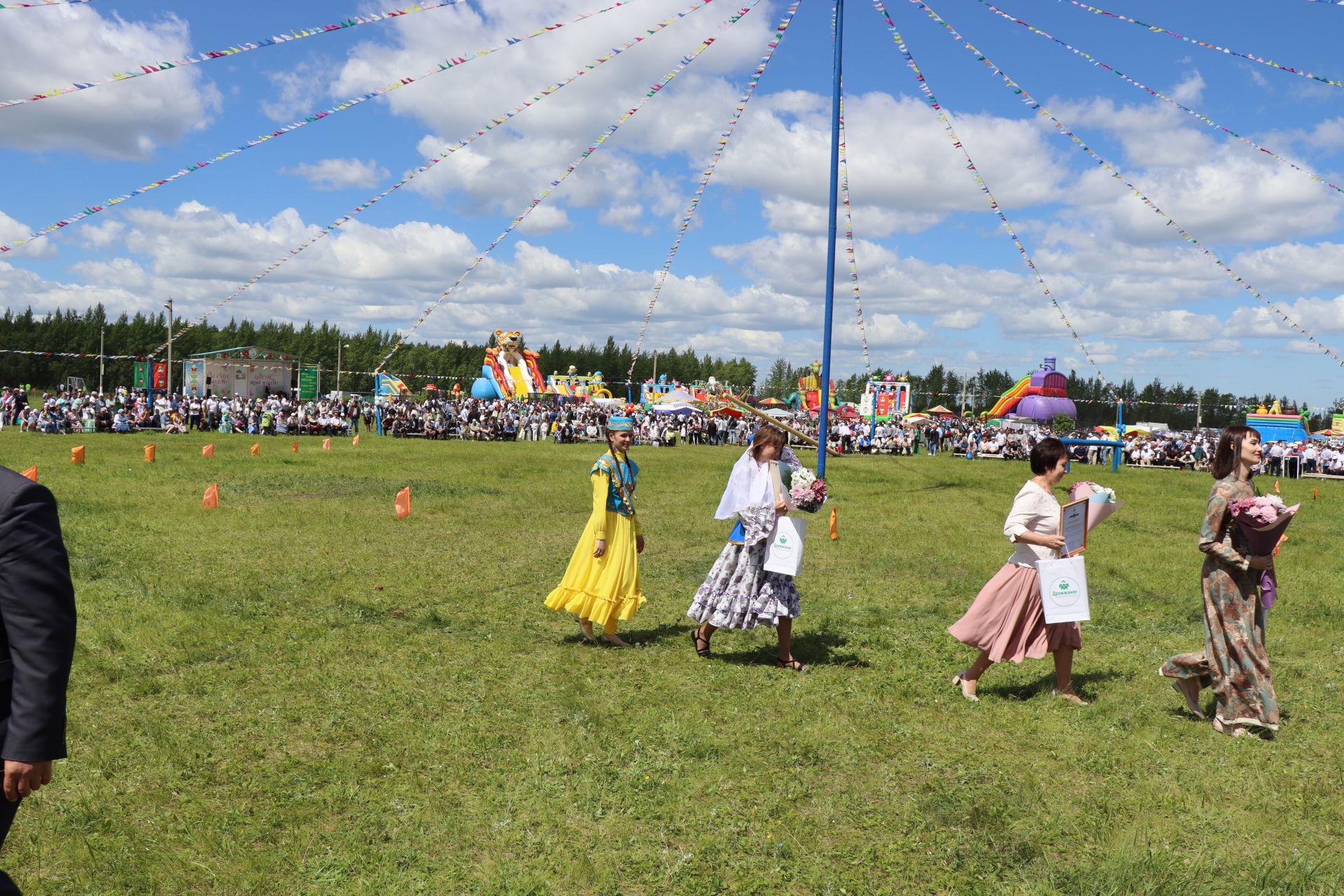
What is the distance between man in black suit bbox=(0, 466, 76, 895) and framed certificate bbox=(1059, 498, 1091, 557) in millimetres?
5799

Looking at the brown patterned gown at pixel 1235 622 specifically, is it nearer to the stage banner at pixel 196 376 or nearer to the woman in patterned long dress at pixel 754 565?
the woman in patterned long dress at pixel 754 565

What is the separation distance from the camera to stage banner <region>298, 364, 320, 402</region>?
49.6 m

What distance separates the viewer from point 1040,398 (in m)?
67.6

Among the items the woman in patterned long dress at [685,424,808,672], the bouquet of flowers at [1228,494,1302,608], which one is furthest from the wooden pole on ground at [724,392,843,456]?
the bouquet of flowers at [1228,494,1302,608]

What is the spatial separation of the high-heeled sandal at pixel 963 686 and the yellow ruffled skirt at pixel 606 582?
105 inches

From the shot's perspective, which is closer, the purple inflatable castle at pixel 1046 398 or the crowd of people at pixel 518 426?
the crowd of people at pixel 518 426

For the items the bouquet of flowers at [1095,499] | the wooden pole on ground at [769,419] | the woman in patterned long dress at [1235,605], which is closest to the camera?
the woman in patterned long dress at [1235,605]

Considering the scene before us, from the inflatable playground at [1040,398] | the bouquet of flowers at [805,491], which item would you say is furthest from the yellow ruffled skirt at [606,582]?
the inflatable playground at [1040,398]

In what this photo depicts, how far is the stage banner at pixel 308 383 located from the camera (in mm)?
49625

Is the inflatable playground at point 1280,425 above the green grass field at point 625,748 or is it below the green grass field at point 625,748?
above

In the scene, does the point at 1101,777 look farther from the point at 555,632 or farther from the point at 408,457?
the point at 408,457

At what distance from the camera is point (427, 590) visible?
10.1 metres

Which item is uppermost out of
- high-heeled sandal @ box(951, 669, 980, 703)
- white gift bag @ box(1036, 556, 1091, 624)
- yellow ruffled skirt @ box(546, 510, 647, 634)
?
white gift bag @ box(1036, 556, 1091, 624)

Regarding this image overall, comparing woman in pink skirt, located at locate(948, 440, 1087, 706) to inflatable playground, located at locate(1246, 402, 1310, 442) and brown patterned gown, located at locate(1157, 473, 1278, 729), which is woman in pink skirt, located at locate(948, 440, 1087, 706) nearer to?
brown patterned gown, located at locate(1157, 473, 1278, 729)
